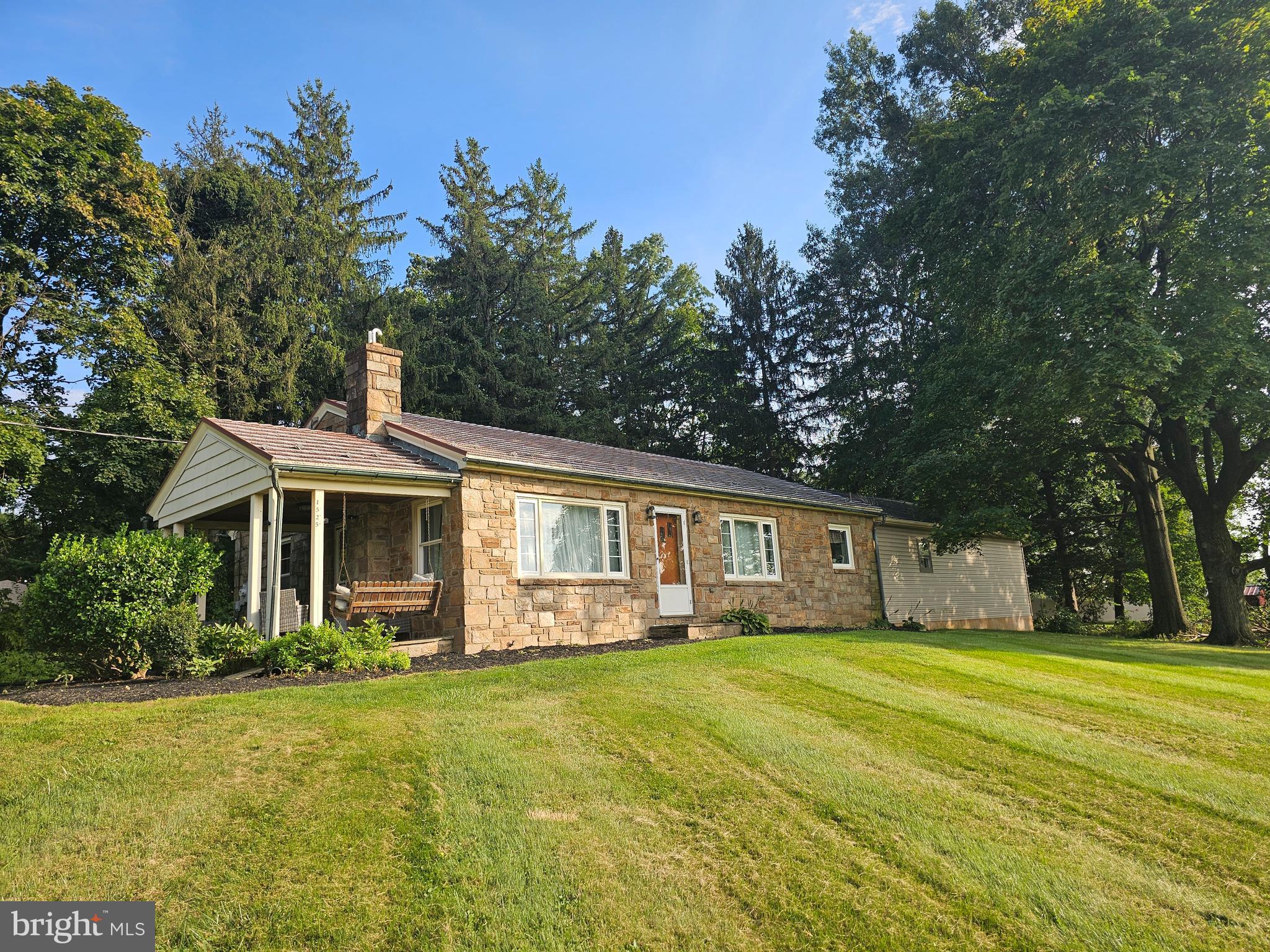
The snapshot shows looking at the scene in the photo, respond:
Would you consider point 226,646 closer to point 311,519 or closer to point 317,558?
point 317,558

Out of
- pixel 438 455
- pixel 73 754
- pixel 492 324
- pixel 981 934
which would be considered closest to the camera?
pixel 981 934

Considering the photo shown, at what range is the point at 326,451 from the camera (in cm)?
1026

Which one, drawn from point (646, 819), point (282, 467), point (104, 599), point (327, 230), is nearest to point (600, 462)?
point (282, 467)

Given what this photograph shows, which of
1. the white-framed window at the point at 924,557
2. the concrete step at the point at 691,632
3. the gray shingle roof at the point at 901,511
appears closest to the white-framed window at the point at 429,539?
the concrete step at the point at 691,632

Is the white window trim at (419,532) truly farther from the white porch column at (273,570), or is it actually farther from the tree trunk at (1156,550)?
the tree trunk at (1156,550)

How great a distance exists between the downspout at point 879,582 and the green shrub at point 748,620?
5171 millimetres

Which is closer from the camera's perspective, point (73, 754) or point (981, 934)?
point (981, 934)

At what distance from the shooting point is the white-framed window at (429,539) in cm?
1088

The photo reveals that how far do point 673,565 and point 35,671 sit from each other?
902 centimetres

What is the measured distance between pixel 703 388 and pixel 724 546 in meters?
17.0

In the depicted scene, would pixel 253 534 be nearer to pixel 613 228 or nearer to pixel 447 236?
pixel 447 236

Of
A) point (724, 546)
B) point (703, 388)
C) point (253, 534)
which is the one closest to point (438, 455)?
point (253, 534)

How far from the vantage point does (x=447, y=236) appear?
2953 centimetres

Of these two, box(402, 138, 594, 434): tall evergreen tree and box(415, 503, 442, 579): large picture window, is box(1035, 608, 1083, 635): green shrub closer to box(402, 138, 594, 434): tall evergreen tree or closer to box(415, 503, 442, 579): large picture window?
box(402, 138, 594, 434): tall evergreen tree
